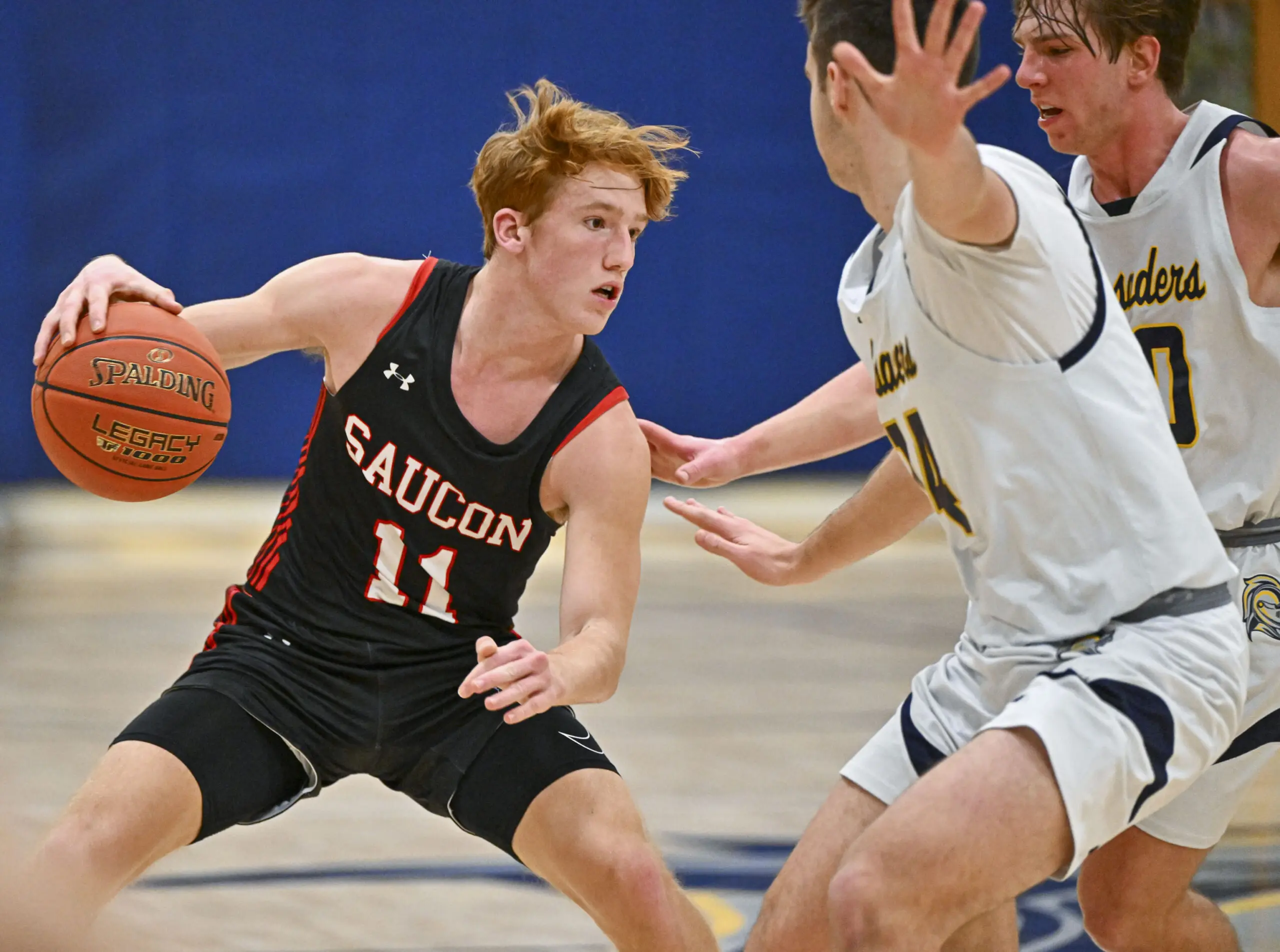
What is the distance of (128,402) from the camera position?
3447 mm

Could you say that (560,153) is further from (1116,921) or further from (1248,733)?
(1116,921)

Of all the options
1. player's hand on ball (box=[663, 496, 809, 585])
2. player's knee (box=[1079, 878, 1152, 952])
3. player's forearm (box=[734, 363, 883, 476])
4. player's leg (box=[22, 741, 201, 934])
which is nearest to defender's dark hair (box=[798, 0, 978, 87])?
player's forearm (box=[734, 363, 883, 476])

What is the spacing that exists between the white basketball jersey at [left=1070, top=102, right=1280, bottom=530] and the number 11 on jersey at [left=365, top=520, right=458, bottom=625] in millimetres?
1677

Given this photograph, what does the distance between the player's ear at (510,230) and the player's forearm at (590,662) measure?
3.20 ft

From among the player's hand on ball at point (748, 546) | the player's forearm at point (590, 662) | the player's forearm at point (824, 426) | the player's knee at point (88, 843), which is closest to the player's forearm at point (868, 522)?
the player's hand on ball at point (748, 546)

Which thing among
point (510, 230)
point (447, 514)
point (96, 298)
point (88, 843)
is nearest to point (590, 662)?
point (447, 514)

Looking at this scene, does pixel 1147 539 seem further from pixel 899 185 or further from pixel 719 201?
pixel 719 201

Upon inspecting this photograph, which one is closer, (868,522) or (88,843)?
(88,843)

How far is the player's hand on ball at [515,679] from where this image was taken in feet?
9.36

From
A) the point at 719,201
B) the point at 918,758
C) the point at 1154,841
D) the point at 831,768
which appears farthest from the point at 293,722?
the point at 719,201

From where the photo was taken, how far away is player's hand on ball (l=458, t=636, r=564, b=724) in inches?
112

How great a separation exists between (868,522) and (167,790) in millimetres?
1584

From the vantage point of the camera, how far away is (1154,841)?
3277 millimetres

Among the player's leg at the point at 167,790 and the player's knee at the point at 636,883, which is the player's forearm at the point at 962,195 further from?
the player's leg at the point at 167,790
